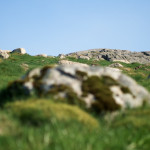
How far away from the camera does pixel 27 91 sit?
8.27 metres

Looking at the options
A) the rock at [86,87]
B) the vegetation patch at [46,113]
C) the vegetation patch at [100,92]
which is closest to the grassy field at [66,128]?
the vegetation patch at [46,113]

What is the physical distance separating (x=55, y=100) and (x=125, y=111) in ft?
7.11

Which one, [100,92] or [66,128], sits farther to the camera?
[100,92]

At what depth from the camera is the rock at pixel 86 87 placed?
797 cm

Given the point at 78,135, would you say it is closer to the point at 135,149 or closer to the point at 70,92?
the point at 135,149

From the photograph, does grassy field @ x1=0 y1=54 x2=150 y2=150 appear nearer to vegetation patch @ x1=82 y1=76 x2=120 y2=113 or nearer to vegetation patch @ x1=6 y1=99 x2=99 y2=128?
vegetation patch @ x1=6 y1=99 x2=99 y2=128

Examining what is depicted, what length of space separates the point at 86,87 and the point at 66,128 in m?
2.44

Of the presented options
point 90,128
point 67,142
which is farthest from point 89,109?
point 67,142

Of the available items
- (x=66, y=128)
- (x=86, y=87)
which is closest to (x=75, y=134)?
(x=66, y=128)

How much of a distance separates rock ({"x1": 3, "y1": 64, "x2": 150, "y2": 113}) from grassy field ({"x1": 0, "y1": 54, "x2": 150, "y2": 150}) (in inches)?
16.5

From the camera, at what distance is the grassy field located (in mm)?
5414

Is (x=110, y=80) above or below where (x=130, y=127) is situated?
above

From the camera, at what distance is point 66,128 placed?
20.2 ft

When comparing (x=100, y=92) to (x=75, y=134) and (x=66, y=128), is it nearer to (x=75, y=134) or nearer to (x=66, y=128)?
(x=66, y=128)
